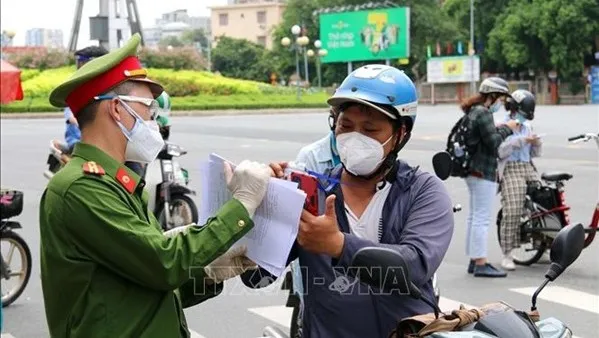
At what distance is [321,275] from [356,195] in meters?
0.30

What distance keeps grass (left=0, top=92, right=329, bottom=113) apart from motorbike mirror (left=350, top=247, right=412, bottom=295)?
3917 cm

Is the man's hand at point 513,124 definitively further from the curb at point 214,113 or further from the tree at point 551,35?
the tree at point 551,35

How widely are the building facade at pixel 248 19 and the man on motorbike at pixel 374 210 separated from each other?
126270 mm

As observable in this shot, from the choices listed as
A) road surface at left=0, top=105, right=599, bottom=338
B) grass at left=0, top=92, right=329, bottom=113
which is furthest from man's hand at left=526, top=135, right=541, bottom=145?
grass at left=0, top=92, right=329, bottom=113

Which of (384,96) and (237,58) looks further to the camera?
(237,58)

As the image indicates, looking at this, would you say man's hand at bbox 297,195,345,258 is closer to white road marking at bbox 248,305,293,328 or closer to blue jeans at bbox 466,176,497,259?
white road marking at bbox 248,305,293,328

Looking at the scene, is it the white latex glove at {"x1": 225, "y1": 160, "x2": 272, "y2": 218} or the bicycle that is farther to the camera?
the bicycle

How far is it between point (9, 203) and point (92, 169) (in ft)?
17.3

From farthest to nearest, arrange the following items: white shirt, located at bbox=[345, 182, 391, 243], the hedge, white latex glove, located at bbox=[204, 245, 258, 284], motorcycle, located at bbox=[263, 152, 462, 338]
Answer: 1. the hedge
2. motorcycle, located at bbox=[263, 152, 462, 338]
3. white shirt, located at bbox=[345, 182, 391, 243]
4. white latex glove, located at bbox=[204, 245, 258, 284]

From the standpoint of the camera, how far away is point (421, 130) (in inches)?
1211

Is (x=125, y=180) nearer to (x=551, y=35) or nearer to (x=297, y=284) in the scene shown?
(x=297, y=284)

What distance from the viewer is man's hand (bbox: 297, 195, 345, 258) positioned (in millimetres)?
2824

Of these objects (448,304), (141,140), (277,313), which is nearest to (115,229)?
(141,140)

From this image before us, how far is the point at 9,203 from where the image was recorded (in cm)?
780
